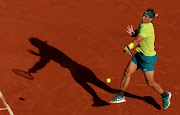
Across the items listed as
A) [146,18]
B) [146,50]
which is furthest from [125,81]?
[146,18]

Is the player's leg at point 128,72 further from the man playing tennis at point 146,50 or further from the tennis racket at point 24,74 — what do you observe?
the tennis racket at point 24,74

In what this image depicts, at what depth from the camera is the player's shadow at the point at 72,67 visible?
8250 mm

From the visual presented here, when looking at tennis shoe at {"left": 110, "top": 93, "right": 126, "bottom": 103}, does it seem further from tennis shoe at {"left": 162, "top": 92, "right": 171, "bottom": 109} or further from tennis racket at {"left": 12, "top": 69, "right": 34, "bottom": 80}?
tennis racket at {"left": 12, "top": 69, "right": 34, "bottom": 80}

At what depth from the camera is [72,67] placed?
903 cm

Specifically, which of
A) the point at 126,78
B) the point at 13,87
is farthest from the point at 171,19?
the point at 13,87

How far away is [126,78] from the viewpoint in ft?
24.4

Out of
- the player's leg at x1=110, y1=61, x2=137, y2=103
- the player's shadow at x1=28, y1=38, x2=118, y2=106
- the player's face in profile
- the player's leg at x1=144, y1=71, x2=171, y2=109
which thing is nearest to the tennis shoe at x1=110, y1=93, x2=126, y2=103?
the player's leg at x1=110, y1=61, x2=137, y2=103

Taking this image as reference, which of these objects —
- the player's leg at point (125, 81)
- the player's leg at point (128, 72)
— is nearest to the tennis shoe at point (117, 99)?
the player's leg at point (125, 81)

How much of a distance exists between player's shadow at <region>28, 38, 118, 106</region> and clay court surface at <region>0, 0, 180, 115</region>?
42 millimetres

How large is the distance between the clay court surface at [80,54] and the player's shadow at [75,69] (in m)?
0.03

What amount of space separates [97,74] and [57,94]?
150 cm

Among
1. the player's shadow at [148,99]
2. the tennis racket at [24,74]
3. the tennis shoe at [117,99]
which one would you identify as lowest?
the player's shadow at [148,99]

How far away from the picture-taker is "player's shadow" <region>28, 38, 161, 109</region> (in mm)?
7988

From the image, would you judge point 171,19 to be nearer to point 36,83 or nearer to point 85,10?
point 85,10
